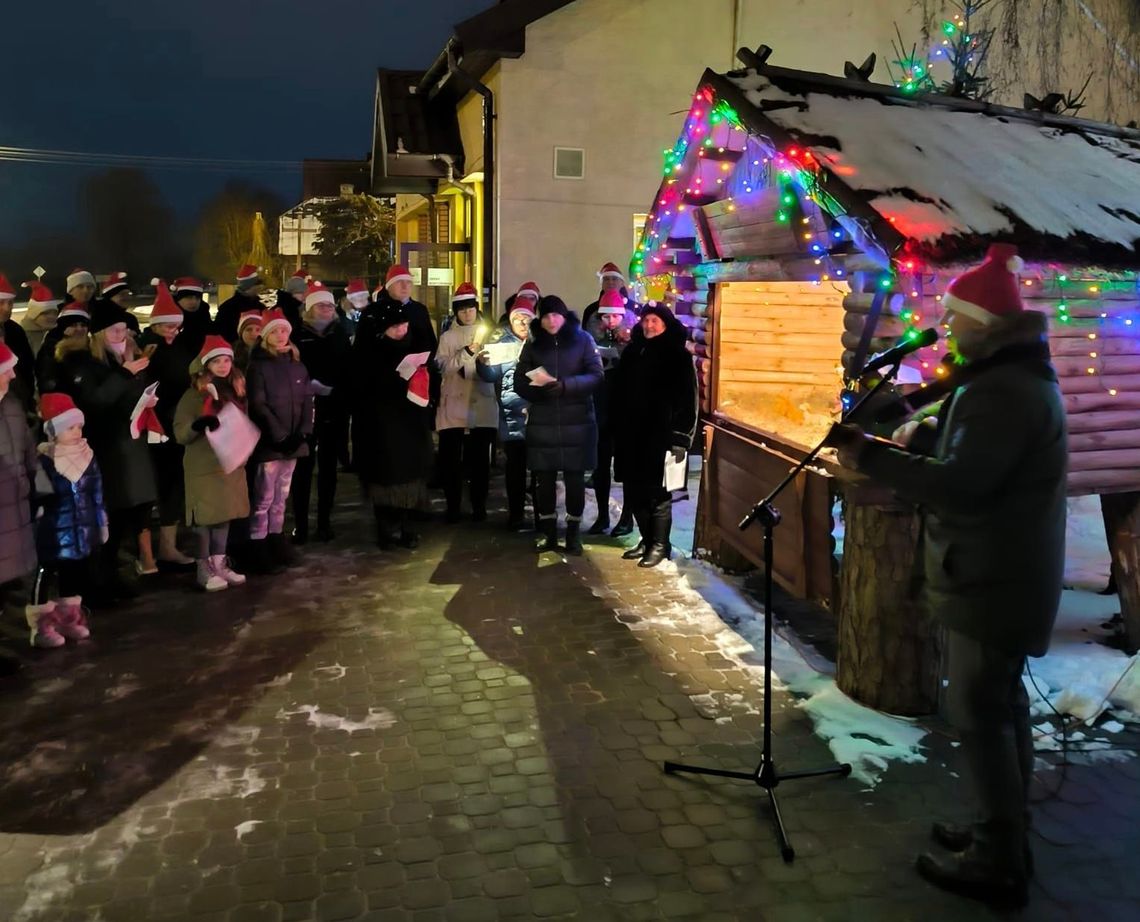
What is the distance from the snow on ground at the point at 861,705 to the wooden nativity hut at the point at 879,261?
23 centimetres

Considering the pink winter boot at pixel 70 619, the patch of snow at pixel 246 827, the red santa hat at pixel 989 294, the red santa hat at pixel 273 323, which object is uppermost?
the red santa hat at pixel 989 294

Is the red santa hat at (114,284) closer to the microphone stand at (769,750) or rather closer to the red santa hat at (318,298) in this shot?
the red santa hat at (318,298)

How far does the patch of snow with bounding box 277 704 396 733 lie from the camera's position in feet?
15.8

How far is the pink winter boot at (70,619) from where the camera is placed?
5.91m

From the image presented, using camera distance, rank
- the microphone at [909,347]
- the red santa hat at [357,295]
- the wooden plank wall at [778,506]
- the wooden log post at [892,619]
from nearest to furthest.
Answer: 1. the microphone at [909,347]
2. the wooden log post at [892,619]
3. the wooden plank wall at [778,506]
4. the red santa hat at [357,295]

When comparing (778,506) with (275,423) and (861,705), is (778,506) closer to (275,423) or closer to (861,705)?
(861,705)

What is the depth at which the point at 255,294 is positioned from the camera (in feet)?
29.0

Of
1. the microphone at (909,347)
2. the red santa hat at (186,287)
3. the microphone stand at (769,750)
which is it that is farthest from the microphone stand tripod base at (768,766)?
the red santa hat at (186,287)

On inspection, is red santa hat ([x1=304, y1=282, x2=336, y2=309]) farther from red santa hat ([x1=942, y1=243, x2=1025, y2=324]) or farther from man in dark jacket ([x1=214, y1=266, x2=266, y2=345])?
red santa hat ([x1=942, y1=243, x2=1025, y2=324])

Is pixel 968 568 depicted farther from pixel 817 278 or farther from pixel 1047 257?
pixel 817 278

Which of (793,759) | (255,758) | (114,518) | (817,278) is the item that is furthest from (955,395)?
(114,518)

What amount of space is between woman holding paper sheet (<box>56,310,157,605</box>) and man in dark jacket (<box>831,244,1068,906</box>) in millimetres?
5113

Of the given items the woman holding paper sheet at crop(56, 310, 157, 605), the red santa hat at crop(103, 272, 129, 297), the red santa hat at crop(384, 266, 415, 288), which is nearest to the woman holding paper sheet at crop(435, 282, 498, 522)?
the red santa hat at crop(384, 266, 415, 288)

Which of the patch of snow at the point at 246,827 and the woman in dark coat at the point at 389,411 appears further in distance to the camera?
the woman in dark coat at the point at 389,411
